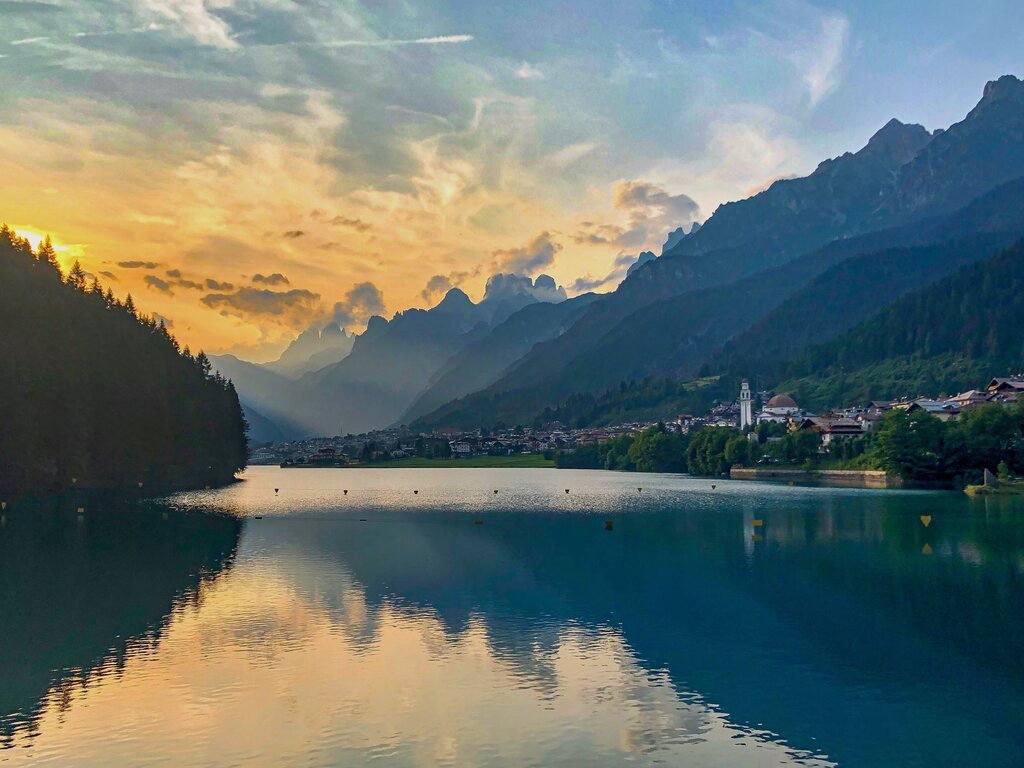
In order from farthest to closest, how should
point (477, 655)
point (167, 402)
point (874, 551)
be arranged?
point (167, 402) → point (874, 551) → point (477, 655)

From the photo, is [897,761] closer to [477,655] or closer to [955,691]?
[955,691]

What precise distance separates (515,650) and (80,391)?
114544mm

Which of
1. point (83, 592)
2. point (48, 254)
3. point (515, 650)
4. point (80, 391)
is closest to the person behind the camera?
point (515, 650)

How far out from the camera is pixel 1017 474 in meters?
151

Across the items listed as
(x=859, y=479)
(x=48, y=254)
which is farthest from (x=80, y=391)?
(x=859, y=479)

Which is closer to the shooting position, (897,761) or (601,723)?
(897,761)

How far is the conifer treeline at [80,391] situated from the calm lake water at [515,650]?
1512 inches

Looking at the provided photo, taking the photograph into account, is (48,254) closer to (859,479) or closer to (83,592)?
(83,592)

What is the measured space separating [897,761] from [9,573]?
57124mm

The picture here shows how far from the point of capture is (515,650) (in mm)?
41031

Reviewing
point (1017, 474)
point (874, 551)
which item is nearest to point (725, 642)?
point (874, 551)

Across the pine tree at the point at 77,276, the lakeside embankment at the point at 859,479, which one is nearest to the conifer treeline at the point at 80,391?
the pine tree at the point at 77,276

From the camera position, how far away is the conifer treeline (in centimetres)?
11825

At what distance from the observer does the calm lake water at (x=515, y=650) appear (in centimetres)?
2920
